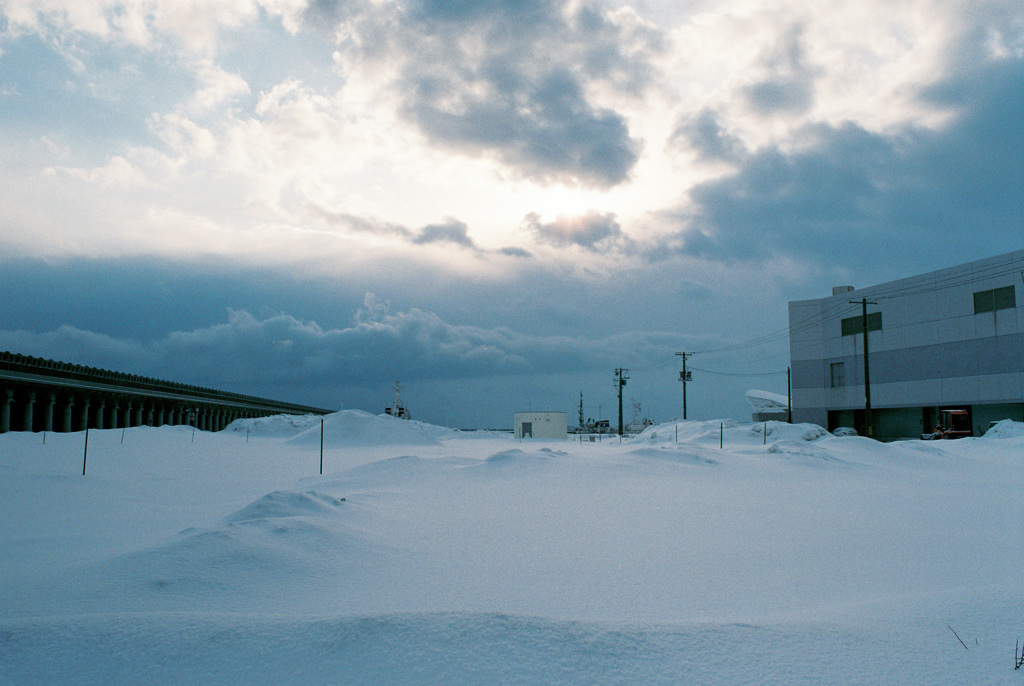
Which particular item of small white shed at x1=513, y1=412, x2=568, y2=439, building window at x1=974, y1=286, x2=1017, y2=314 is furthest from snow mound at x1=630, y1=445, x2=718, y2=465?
small white shed at x1=513, y1=412, x2=568, y2=439

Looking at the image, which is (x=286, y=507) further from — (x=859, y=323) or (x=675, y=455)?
(x=859, y=323)

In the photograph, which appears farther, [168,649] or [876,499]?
[876,499]

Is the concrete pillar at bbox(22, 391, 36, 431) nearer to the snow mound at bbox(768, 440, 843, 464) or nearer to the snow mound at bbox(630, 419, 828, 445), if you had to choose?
the snow mound at bbox(630, 419, 828, 445)

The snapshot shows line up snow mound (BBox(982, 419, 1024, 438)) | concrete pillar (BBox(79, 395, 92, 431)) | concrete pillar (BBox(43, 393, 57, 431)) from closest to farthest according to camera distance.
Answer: snow mound (BBox(982, 419, 1024, 438)) < concrete pillar (BBox(43, 393, 57, 431)) < concrete pillar (BBox(79, 395, 92, 431))

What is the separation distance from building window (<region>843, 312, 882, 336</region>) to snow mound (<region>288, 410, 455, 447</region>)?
135 ft

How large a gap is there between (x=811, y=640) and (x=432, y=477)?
46.0 feet

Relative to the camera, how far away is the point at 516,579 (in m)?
7.50

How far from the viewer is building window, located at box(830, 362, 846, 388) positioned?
59169mm

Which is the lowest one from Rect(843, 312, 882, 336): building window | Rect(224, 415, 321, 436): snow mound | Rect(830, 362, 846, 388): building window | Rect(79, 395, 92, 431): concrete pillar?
Rect(224, 415, 321, 436): snow mound

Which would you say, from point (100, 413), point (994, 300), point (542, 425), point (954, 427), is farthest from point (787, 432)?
point (100, 413)

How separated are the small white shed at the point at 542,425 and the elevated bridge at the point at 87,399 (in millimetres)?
40912

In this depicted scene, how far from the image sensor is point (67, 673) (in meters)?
4.30

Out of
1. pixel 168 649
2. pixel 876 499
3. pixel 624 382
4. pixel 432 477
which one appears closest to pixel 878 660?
pixel 168 649

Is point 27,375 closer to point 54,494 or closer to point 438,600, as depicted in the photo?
point 54,494
